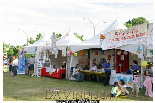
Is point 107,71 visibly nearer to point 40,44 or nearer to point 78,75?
point 78,75

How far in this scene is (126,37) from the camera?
9.08 metres

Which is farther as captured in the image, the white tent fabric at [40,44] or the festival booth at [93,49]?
the white tent fabric at [40,44]

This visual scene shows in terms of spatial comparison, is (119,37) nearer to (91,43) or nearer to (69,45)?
(91,43)

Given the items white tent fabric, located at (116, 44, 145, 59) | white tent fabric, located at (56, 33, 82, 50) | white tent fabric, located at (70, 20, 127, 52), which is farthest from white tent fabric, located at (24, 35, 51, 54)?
white tent fabric, located at (116, 44, 145, 59)

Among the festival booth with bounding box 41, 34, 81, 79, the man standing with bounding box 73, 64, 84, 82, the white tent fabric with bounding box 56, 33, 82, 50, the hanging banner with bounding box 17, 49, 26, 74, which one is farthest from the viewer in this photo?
the hanging banner with bounding box 17, 49, 26, 74

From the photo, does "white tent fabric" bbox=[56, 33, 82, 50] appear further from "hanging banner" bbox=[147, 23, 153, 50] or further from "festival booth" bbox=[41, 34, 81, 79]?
"hanging banner" bbox=[147, 23, 153, 50]

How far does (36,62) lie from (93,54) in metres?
3.52

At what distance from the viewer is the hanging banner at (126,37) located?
8.45 m

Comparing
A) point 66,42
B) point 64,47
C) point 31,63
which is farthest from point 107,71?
point 31,63

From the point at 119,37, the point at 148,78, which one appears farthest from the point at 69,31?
the point at 148,78

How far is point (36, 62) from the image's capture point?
14.7 m

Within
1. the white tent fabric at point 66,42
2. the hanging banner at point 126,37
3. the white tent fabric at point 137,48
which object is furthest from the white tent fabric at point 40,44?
the white tent fabric at point 137,48

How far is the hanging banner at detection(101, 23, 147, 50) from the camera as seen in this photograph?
8453 mm

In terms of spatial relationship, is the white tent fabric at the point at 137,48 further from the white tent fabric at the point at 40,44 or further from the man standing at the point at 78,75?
the white tent fabric at the point at 40,44
